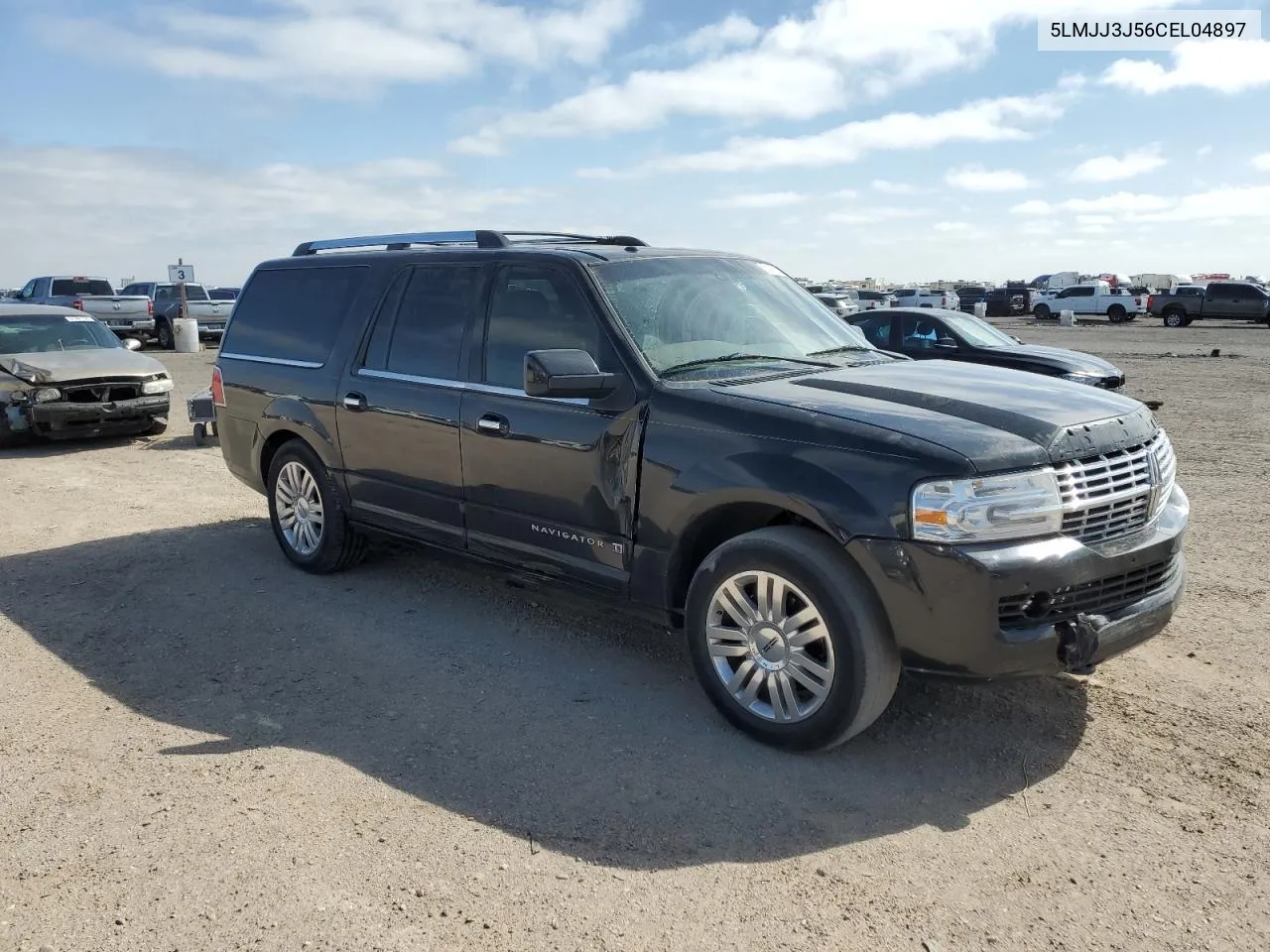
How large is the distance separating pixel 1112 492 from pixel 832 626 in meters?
1.16

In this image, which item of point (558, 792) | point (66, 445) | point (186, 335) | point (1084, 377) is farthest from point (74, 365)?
point (186, 335)

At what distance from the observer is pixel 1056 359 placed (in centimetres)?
1193

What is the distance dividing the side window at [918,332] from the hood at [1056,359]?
881 mm

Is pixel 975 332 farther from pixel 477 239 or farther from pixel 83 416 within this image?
pixel 83 416

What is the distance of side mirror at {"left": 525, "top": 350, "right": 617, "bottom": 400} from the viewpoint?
425cm

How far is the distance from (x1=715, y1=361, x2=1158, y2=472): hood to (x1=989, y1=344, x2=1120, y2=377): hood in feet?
A: 25.1

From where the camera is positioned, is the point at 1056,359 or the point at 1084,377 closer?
the point at 1084,377

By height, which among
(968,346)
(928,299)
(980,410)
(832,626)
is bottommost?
(832,626)

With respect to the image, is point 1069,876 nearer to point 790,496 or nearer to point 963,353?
point 790,496

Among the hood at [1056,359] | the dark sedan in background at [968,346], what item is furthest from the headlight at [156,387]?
the hood at [1056,359]

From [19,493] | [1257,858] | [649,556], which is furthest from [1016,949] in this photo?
[19,493]

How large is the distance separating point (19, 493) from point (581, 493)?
22.7 ft

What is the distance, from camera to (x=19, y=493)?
362 inches

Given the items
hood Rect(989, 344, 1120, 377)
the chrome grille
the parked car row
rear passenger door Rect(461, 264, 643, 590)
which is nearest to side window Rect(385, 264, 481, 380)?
rear passenger door Rect(461, 264, 643, 590)
